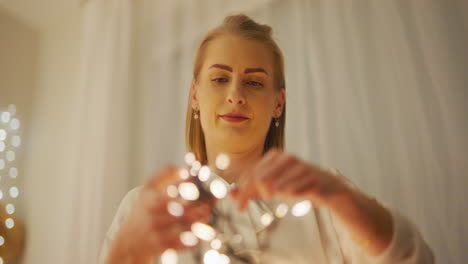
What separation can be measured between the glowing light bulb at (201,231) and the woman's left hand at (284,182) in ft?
0.20

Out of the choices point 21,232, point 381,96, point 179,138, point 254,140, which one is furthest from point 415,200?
point 21,232

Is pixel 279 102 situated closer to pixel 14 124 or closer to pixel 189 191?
pixel 189 191

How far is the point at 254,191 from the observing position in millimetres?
450

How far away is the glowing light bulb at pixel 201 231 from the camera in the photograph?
0.46 metres

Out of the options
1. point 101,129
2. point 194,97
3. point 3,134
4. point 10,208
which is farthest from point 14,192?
point 194,97

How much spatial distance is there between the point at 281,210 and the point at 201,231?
180 millimetres

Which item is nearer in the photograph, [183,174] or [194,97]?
[183,174]

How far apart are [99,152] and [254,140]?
2.73 feet

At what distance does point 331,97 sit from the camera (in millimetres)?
954

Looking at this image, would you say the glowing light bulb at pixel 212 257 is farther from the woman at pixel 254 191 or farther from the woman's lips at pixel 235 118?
the woman's lips at pixel 235 118

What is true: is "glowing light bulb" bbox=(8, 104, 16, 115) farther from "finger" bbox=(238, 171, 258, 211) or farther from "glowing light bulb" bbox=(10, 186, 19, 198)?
"finger" bbox=(238, 171, 258, 211)

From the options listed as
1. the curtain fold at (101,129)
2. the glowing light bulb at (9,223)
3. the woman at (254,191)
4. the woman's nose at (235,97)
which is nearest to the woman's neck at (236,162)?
the woman at (254,191)

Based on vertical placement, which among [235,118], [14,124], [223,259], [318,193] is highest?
[14,124]

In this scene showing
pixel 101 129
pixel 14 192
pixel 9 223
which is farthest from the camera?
pixel 14 192
